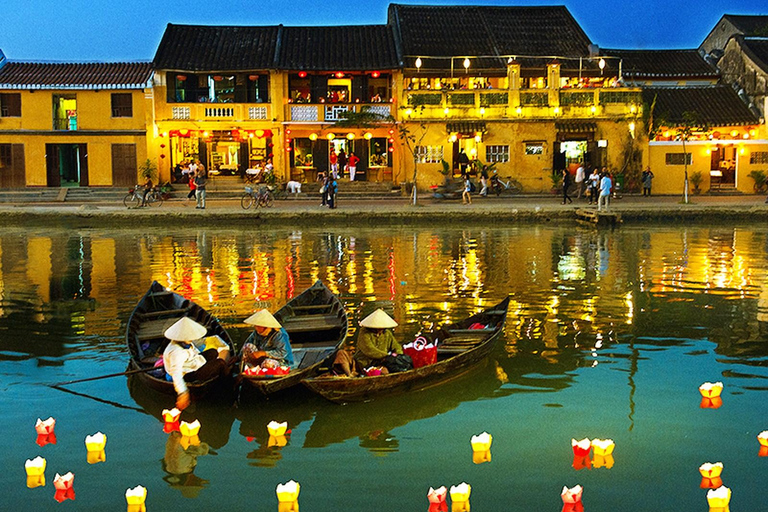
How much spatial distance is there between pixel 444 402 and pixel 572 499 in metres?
2.86

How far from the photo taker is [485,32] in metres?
34.7

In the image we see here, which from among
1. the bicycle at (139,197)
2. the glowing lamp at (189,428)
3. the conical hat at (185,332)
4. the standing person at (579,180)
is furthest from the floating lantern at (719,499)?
the bicycle at (139,197)

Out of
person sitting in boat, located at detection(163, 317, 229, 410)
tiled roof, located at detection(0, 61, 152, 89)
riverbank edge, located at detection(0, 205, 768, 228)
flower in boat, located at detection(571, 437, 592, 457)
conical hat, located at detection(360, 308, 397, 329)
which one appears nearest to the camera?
flower in boat, located at detection(571, 437, 592, 457)

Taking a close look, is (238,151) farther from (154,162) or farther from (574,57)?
(574,57)

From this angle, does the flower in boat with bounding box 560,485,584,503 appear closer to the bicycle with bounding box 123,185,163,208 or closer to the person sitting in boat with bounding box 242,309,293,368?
the person sitting in boat with bounding box 242,309,293,368

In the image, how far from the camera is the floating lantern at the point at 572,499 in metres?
6.01

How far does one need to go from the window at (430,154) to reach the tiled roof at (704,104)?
28.9ft

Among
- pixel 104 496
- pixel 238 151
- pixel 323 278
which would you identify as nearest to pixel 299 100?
pixel 238 151

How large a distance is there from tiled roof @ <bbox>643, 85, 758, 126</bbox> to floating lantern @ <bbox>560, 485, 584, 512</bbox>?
28.8 m

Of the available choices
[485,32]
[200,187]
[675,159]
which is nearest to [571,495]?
[200,187]

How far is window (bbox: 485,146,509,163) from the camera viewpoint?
3319 cm

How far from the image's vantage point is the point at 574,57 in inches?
1305

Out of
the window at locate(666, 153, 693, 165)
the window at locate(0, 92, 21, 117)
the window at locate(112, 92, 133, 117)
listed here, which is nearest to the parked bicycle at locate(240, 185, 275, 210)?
the window at locate(112, 92, 133, 117)

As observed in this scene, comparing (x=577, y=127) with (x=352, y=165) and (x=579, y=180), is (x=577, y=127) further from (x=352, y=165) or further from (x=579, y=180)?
(x=352, y=165)
